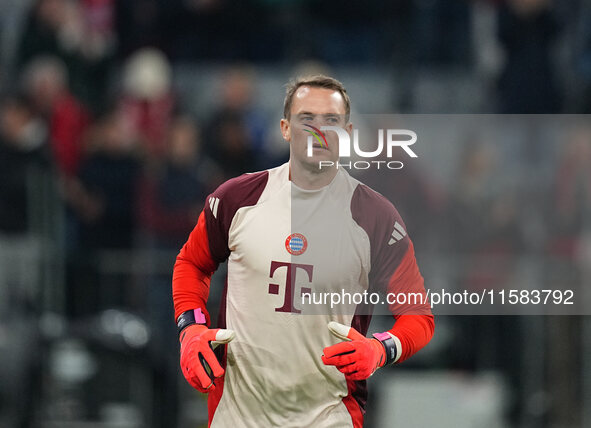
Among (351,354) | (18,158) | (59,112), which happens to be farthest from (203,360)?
(59,112)

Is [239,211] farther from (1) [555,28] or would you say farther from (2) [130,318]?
(1) [555,28]

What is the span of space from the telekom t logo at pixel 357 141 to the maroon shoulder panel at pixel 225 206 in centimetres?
31

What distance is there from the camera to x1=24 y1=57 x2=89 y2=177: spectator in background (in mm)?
9531

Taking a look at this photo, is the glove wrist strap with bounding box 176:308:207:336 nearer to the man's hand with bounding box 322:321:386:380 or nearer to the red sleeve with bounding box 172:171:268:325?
the red sleeve with bounding box 172:171:268:325

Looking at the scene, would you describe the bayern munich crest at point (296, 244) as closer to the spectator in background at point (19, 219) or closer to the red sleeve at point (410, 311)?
the red sleeve at point (410, 311)

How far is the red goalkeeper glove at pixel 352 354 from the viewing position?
4047 millimetres

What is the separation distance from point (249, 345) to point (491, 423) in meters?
4.80

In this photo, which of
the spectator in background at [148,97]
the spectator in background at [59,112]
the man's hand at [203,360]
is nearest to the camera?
the man's hand at [203,360]

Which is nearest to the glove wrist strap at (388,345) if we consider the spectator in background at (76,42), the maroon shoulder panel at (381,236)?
the maroon shoulder panel at (381,236)

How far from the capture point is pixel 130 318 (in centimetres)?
881

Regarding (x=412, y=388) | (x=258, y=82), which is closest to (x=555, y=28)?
(x=258, y=82)

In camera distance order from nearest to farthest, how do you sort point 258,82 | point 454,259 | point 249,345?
point 249,345, point 454,259, point 258,82

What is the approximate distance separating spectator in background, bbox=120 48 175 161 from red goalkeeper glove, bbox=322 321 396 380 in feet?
18.1

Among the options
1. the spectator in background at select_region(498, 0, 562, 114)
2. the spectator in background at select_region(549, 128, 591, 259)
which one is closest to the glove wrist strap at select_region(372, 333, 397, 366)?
the spectator in background at select_region(549, 128, 591, 259)
